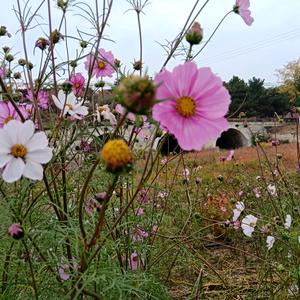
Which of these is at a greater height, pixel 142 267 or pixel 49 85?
pixel 49 85

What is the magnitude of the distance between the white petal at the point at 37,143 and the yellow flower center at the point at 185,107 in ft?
0.60

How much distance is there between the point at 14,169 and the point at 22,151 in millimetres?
Result: 27

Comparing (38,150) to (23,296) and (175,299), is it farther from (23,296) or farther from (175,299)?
(175,299)

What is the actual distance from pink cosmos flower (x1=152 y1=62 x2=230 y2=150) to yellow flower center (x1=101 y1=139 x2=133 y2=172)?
0.06 meters

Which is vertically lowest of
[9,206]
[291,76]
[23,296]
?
[23,296]

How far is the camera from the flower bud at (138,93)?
0.39 m

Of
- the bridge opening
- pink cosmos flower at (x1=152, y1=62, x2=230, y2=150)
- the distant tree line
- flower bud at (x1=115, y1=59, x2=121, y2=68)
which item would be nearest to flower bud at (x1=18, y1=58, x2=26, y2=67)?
flower bud at (x1=115, y1=59, x2=121, y2=68)

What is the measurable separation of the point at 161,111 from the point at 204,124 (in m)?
0.06

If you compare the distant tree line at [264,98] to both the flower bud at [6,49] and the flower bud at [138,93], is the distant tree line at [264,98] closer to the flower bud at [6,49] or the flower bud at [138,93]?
the flower bud at [6,49]

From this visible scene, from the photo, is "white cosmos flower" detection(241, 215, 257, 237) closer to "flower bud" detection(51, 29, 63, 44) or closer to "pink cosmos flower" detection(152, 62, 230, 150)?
"flower bud" detection(51, 29, 63, 44)

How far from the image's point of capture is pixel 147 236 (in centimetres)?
130

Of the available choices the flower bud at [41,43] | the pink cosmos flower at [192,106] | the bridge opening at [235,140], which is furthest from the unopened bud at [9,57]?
the bridge opening at [235,140]

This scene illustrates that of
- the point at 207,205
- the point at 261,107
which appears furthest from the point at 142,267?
the point at 261,107

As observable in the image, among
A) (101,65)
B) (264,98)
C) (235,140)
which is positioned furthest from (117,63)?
(264,98)
